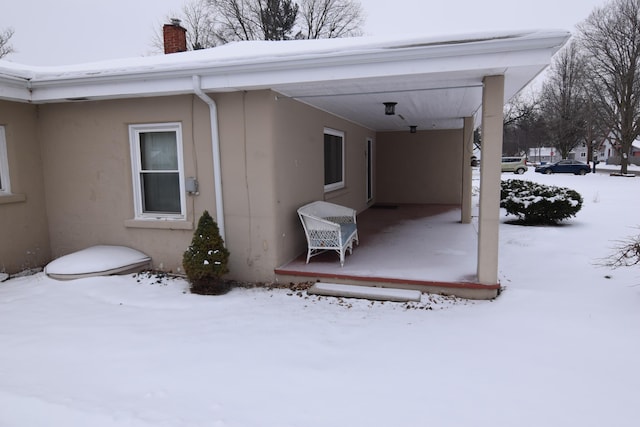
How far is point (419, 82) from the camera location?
4922 mm

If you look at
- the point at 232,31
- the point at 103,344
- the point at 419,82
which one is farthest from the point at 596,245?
the point at 232,31

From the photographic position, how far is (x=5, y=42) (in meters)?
25.8

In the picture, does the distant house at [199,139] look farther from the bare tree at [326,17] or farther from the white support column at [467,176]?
the bare tree at [326,17]

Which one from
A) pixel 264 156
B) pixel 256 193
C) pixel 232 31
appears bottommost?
pixel 256 193

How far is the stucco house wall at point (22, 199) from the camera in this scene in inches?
228

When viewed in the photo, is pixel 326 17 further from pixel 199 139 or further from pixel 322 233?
pixel 322 233

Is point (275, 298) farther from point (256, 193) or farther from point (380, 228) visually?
point (380, 228)

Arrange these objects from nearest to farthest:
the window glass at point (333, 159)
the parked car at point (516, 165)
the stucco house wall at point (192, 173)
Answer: the stucco house wall at point (192, 173), the window glass at point (333, 159), the parked car at point (516, 165)

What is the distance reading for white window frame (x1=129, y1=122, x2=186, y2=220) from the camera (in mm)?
5734

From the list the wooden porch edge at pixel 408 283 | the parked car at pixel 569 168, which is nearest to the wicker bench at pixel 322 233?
the wooden porch edge at pixel 408 283

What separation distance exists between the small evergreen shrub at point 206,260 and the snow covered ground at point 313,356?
193 mm

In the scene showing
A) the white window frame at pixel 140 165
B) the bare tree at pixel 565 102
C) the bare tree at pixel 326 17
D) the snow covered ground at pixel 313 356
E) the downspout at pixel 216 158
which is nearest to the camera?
the snow covered ground at pixel 313 356

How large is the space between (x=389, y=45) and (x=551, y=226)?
292 inches

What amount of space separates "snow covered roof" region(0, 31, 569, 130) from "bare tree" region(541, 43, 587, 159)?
125 ft
